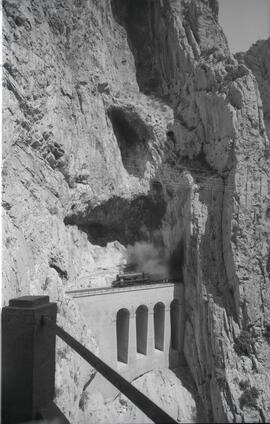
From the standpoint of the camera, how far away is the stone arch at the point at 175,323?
2953 cm

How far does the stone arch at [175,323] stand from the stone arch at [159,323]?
144 cm

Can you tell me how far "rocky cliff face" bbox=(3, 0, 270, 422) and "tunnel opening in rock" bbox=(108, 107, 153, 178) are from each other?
0.35 ft

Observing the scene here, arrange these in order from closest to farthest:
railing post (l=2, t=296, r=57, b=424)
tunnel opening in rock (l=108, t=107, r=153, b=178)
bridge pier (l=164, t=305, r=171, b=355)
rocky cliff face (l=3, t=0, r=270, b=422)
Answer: railing post (l=2, t=296, r=57, b=424) < rocky cliff face (l=3, t=0, r=270, b=422) < bridge pier (l=164, t=305, r=171, b=355) < tunnel opening in rock (l=108, t=107, r=153, b=178)

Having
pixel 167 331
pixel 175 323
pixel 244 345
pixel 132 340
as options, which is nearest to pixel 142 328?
pixel 132 340

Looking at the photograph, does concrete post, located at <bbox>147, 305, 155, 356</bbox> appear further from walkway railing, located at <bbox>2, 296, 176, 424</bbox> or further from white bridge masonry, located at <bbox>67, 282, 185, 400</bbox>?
walkway railing, located at <bbox>2, 296, 176, 424</bbox>

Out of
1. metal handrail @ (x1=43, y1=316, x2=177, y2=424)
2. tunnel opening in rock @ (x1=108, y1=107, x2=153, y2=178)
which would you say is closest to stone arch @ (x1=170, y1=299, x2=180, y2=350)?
tunnel opening in rock @ (x1=108, y1=107, x2=153, y2=178)

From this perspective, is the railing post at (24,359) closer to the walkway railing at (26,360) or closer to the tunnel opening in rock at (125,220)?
the walkway railing at (26,360)

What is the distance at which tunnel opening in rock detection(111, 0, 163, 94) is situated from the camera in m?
34.3

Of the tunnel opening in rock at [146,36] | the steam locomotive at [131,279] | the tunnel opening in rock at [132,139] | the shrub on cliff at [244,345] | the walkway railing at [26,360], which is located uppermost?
the tunnel opening in rock at [146,36]

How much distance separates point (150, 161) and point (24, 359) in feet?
88.8

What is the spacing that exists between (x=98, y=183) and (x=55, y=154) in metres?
4.78

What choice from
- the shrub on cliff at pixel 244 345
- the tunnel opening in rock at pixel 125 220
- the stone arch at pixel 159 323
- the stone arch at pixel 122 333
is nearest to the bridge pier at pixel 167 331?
the stone arch at pixel 159 323

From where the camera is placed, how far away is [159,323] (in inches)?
1138

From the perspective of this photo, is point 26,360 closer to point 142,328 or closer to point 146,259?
point 142,328
